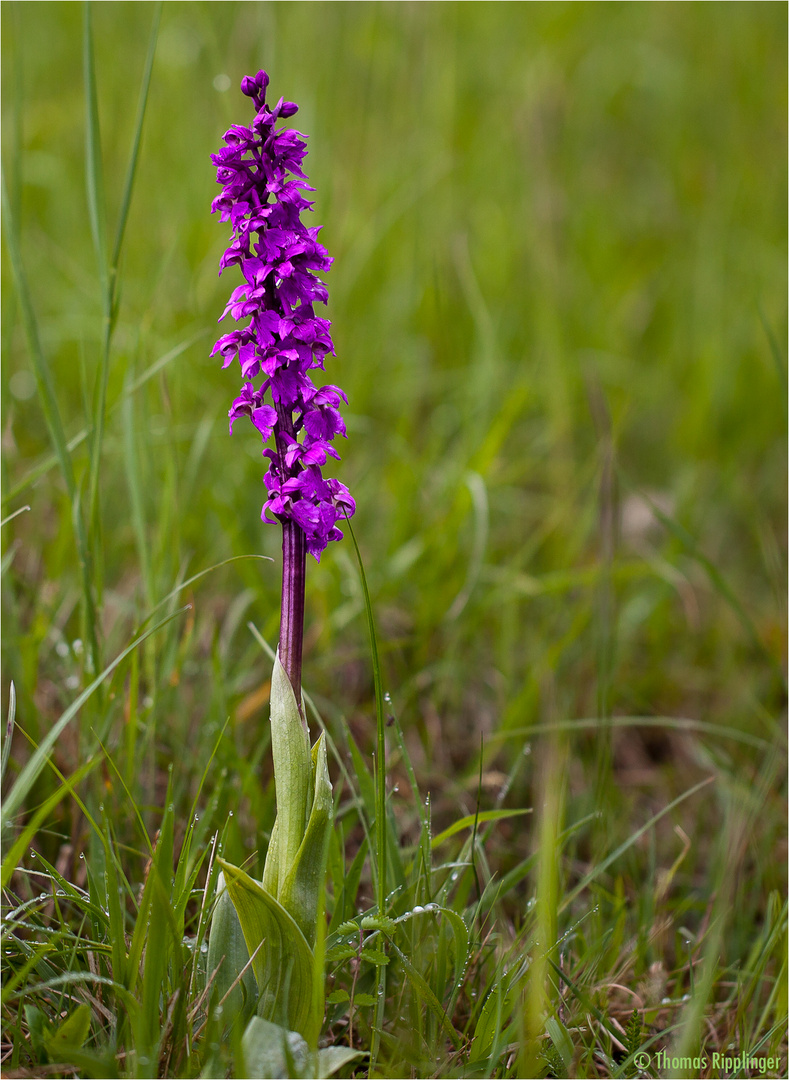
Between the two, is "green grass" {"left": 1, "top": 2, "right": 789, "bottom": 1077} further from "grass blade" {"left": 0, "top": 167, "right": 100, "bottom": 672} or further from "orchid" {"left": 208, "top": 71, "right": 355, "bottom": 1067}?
"orchid" {"left": 208, "top": 71, "right": 355, "bottom": 1067}

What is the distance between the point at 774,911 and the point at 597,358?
409cm

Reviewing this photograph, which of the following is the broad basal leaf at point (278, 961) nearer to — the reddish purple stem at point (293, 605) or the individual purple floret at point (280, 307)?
the reddish purple stem at point (293, 605)

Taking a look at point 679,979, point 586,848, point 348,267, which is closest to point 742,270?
point 348,267

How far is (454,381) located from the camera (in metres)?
5.18

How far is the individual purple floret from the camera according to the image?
5.80ft

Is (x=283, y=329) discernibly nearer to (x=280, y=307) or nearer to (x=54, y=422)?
(x=280, y=307)

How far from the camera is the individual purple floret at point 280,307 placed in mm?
1767

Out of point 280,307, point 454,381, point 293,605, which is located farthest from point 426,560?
point 280,307

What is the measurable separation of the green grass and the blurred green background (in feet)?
0.11

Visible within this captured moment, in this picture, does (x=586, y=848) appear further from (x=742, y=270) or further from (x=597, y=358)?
(x=742, y=270)

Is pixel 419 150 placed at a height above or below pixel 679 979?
above

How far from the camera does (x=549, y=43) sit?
23.1ft

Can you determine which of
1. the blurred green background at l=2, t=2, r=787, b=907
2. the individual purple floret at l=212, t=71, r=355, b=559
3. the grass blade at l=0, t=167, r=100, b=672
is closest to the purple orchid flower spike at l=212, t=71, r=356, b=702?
the individual purple floret at l=212, t=71, r=355, b=559

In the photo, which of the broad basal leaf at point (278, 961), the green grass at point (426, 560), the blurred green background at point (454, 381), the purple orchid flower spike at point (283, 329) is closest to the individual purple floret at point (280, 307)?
the purple orchid flower spike at point (283, 329)
